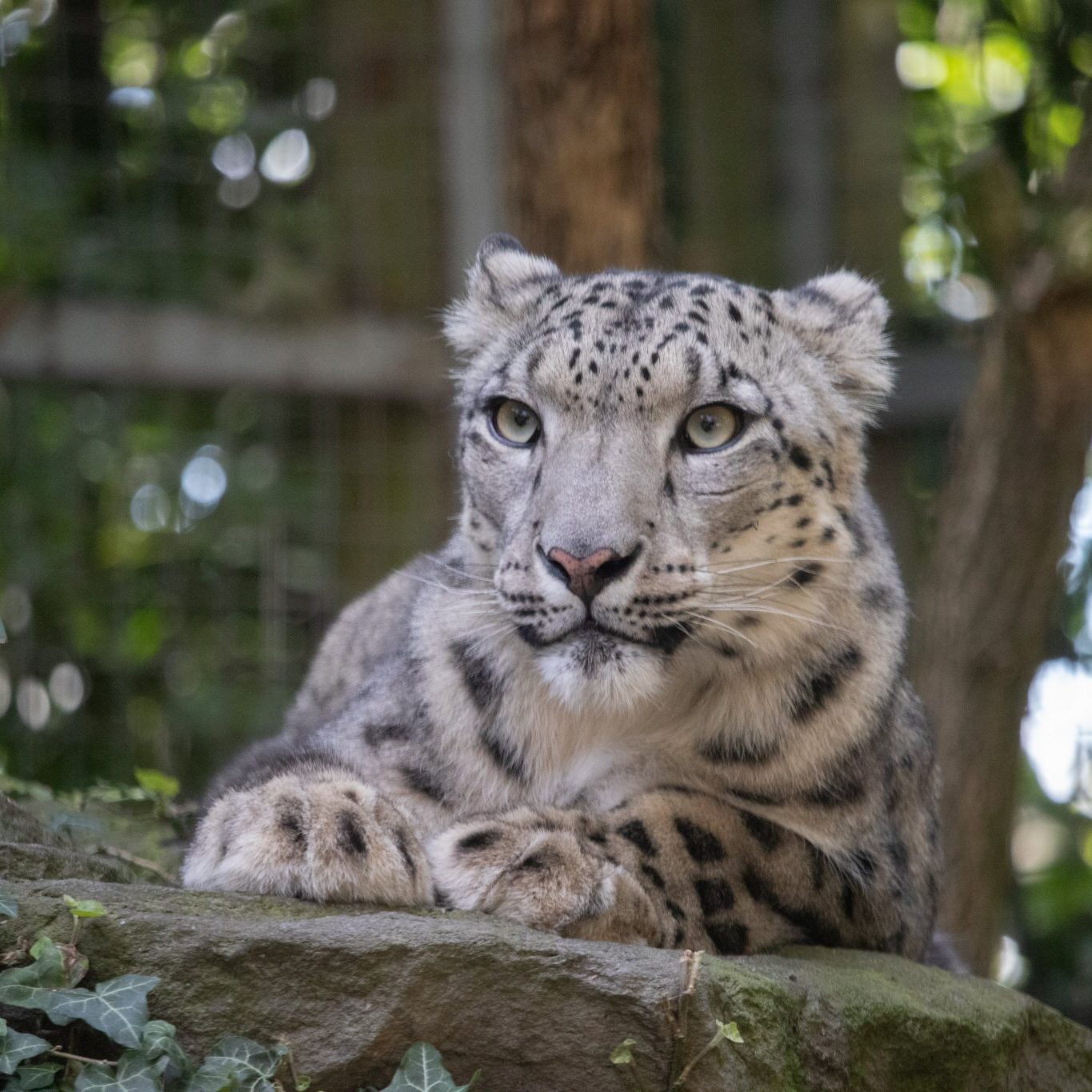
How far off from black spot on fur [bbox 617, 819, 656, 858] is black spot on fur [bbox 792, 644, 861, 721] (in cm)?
Result: 50

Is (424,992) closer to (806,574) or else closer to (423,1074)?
(423,1074)

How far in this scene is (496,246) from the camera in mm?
4254

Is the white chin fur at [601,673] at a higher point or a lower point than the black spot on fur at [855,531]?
lower

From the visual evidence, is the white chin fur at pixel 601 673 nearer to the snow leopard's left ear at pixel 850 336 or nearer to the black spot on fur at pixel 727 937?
the black spot on fur at pixel 727 937

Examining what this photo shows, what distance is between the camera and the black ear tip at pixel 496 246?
423cm

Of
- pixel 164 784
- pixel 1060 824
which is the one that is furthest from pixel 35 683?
pixel 1060 824

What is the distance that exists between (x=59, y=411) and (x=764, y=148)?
3262 mm

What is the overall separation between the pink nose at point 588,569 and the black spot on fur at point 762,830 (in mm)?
571

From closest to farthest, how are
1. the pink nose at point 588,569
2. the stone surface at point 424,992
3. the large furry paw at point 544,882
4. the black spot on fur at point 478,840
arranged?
1. the stone surface at point 424,992
2. the large furry paw at point 544,882
3. the black spot on fur at point 478,840
4. the pink nose at point 588,569

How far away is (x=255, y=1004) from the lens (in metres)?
2.60

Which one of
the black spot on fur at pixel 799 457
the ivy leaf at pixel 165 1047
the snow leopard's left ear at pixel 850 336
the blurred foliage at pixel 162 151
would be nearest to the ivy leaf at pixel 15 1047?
the ivy leaf at pixel 165 1047

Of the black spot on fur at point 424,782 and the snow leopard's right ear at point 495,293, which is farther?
the snow leopard's right ear at point 495,293

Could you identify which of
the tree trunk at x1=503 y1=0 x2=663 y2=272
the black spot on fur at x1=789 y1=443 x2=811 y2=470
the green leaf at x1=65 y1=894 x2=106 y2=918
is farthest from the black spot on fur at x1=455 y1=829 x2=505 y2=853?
the tree trunk at x1=503 y1=0 x2=663 y2=272

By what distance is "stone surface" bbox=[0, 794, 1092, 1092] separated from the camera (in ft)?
8.52
